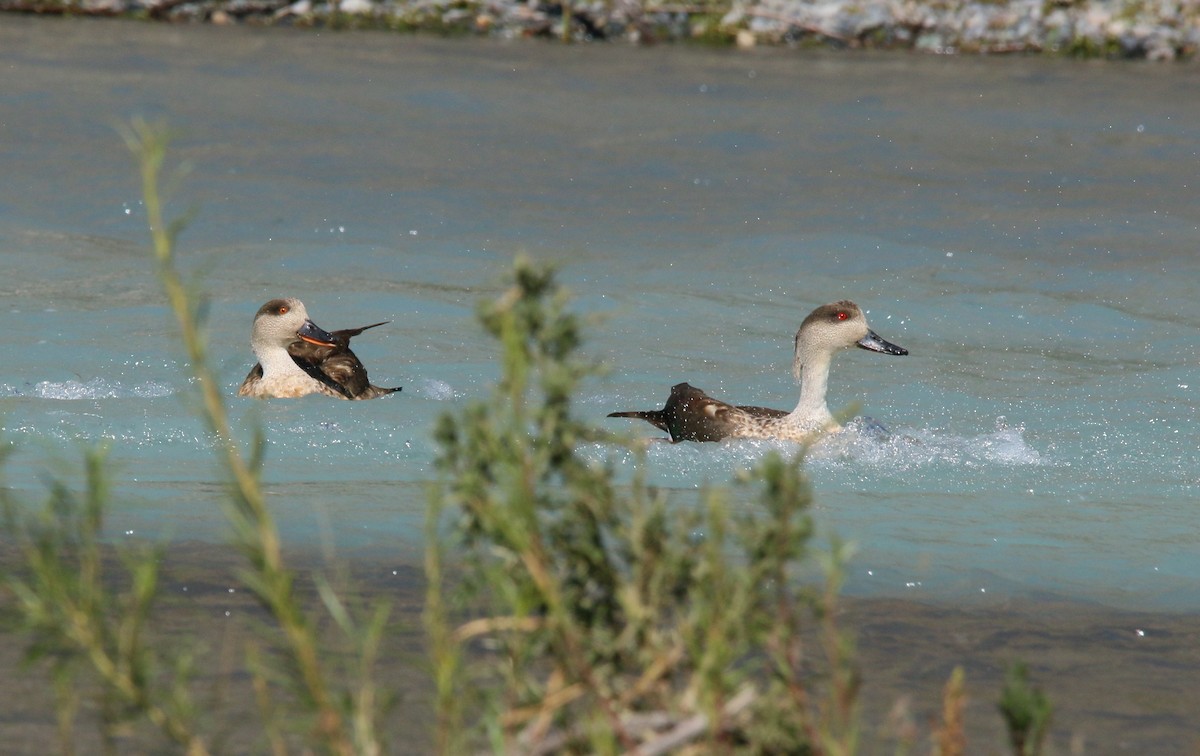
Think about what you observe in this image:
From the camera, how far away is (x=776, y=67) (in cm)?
1809

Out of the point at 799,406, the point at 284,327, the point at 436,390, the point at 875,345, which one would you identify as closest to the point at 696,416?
the point at 799,406

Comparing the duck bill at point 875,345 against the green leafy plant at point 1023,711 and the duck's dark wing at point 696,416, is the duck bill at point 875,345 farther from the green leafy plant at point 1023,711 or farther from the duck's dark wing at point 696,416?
the green leafy plant at point 1023,711

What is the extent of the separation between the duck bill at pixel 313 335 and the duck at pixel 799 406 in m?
1.80

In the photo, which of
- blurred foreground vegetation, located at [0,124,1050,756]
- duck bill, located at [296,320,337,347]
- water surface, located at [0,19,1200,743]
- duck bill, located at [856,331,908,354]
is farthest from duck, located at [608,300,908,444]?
blurred foreground vegetation, located at [0,124,1050,756]

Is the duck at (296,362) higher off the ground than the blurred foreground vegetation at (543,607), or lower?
lower

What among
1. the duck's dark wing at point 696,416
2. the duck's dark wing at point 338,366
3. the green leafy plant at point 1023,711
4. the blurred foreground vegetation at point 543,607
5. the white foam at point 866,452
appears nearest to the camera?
the blurred foreground vegetation at point 543,607

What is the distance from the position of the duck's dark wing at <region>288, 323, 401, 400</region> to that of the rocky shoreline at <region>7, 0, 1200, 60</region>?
10.1m

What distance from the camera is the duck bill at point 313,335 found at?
30.8 ft

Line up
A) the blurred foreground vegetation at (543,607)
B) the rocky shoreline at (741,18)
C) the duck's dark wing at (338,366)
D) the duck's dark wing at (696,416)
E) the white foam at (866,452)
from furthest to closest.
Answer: the rocky shoreline at (741,18) → the duck's dark wing at (338,366) → the duck's dark wing at (696,416) → the white foam at (866,452) → the blurred foreground vegetation at (543,607)

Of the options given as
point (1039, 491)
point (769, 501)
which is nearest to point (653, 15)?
point (1039, 491)

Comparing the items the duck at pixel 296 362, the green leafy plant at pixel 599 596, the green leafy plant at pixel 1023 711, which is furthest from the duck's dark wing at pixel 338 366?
the green leafy plant at pixel 1023 711

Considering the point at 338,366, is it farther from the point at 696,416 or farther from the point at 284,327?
the point at 696,416

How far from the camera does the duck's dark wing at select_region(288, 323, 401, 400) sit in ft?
31.0

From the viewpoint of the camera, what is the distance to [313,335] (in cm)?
945
